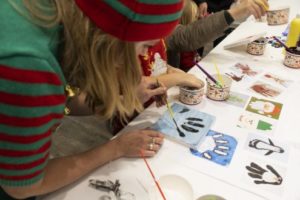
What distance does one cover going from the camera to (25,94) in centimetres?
51

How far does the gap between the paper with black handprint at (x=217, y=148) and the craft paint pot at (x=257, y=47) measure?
678 millimetres

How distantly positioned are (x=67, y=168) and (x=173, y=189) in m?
0.28

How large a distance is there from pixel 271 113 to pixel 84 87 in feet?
2.24

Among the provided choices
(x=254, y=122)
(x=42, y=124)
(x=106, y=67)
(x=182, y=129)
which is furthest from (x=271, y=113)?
(x=42, y=124)

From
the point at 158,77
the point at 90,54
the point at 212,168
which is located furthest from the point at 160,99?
the point at 90,54

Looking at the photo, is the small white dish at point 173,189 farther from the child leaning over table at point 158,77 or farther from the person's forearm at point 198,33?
the person's forearm at point 198,33

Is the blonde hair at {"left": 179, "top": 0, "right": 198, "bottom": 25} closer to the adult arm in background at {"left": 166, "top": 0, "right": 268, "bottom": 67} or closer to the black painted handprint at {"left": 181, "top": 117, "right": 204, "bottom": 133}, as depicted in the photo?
the adult arm in background at {"left": 166, "top": 0, "right": 268, "bottom": 67}

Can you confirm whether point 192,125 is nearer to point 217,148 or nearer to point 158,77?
point 217,148

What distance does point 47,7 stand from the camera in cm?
56

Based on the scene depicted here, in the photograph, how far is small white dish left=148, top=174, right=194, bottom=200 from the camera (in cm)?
Answer: 73

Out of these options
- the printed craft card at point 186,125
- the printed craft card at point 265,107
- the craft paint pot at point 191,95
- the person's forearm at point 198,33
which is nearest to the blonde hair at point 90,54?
the printed craft card at point 186,125

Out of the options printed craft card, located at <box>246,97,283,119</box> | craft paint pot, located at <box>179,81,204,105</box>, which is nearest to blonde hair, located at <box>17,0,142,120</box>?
craft paint pot, located at <box>179,81,204,105</box>

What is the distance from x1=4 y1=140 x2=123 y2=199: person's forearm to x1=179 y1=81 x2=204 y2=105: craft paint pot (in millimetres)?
349

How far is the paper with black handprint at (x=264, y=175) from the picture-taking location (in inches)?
29.9
